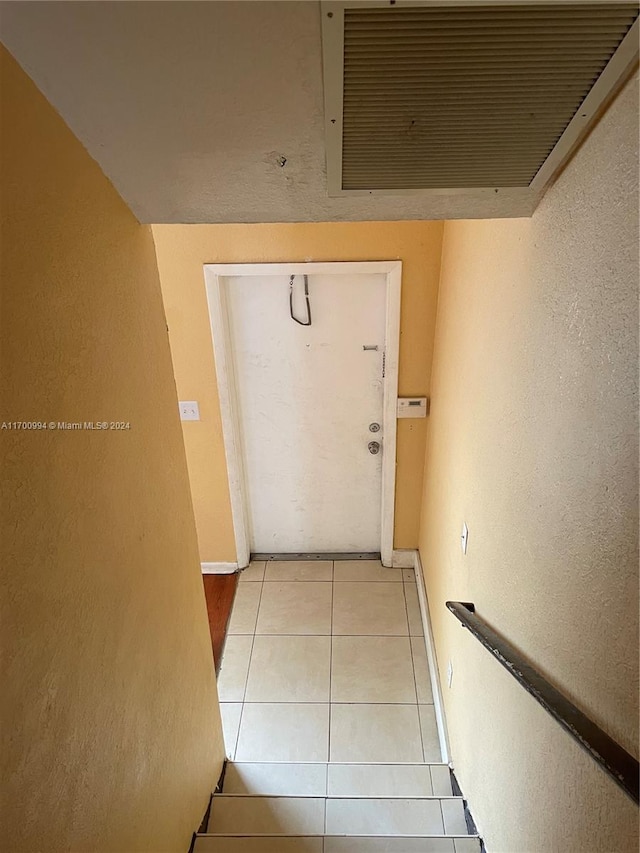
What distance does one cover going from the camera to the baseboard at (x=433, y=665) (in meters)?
2.57

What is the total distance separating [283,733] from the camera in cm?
274

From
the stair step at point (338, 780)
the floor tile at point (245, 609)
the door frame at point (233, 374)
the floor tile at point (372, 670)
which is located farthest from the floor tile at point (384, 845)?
the door frame at point (233, 374)

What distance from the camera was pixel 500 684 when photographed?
1599 millimetres

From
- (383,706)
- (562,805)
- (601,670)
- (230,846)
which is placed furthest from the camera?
(383,706)

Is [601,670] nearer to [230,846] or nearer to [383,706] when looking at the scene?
[230,846]

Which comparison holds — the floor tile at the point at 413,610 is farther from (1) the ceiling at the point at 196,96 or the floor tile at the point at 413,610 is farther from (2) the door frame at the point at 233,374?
(1) the ceiling at the point at 196,96

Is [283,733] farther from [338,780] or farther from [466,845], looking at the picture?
[466,845]

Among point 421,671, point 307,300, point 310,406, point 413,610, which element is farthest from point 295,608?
point 307,300

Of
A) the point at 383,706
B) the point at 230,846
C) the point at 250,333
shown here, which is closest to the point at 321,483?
the point at 250,333

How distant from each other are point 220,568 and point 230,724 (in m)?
1.11

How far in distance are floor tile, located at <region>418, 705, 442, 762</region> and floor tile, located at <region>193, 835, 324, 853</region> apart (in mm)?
822

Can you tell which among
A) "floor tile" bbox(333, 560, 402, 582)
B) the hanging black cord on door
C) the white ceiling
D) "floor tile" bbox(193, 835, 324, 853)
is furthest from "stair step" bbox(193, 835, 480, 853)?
the hanging black cord on door

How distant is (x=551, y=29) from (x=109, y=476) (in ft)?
3.84

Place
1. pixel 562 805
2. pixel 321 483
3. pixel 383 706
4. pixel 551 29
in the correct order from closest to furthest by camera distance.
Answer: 1. pixel 551 29
2. pixel 562 805
3. pixel 383 706
4. pixel 321 483
